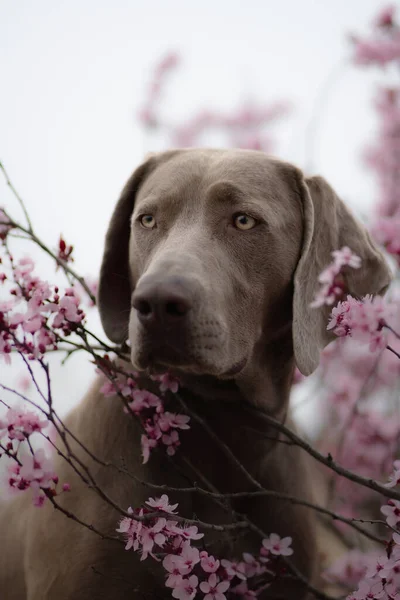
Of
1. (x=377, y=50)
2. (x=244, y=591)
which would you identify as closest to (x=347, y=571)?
(x=244, y=591)

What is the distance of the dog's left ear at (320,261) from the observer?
245cm

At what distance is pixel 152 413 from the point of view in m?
2.36

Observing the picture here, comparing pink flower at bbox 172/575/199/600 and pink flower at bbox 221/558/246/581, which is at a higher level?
pink flower at bbox 221/558/246/581

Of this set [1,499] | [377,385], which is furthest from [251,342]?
[377,385]

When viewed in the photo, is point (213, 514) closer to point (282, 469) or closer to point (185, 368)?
point (282, 469)

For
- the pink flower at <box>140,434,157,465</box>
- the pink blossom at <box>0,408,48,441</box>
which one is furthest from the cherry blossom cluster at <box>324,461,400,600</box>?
the pink blossom at <box>0,408,48,441</box>

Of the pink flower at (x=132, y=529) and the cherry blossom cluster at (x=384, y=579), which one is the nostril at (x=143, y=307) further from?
the cherry blossom cluster at (x=384, y=579)

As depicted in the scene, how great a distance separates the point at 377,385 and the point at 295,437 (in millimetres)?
3172

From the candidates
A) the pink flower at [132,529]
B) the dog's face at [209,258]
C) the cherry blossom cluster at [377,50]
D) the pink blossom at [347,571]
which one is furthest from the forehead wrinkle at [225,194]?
the cherry blossom cluster at [377,50]

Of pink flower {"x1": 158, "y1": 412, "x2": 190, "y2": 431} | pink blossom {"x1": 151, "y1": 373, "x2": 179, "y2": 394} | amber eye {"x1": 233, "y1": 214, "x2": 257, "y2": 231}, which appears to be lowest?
pink flower {"x1": 158, "y1": 412, "x2": 190, "y2": 431}

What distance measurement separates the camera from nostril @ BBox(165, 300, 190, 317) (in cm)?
198

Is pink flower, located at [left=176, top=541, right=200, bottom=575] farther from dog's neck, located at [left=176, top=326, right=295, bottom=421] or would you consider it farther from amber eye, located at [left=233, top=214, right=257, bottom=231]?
amber eye, located at [left=233, top=214, right=257, bottom=231]

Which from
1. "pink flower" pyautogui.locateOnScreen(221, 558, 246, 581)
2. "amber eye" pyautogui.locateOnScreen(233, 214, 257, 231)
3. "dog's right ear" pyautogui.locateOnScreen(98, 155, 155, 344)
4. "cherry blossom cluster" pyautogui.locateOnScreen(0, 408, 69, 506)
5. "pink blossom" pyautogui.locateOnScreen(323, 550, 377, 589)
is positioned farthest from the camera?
"pink blossom" pyautogui.locateOnScreen(323, 550, 377, 589)

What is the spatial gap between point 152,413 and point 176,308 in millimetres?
Result: 531
